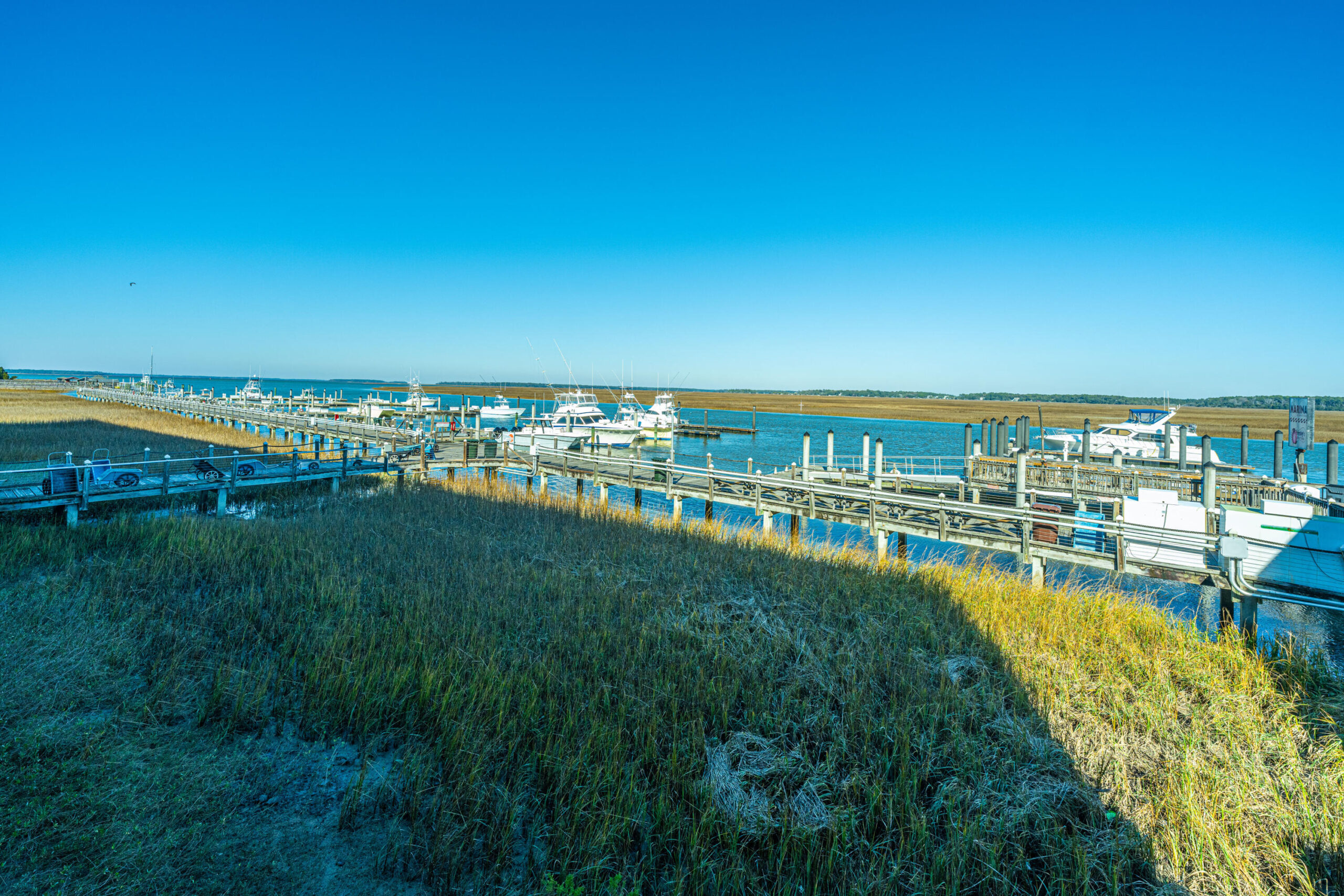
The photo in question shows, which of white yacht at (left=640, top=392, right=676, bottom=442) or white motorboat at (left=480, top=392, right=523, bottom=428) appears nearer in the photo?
white yacht at (left=640, top=392, right=676, bottom=442)

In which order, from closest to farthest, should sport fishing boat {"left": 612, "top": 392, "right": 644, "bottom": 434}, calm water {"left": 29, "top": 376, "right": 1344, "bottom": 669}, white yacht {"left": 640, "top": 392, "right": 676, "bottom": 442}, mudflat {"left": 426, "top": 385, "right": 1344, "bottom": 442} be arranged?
calm water {"left": 29, "top": 376, "right": 1344, "bottom": 669}, sport fishing boat {"left": 612, "top": 392, "right": 644, "bottom": 434}, white yacht {"left": 640, "top": 392, "right": 676, "bottom": 442}, mudflat {"left": 426, "top": 385, "right": 1344, "bottom": 442}

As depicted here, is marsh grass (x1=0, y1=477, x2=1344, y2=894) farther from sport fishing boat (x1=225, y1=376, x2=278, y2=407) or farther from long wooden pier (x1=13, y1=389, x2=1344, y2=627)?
sport fishing boat (x1=225, y1=376, x2=278, y2=407)

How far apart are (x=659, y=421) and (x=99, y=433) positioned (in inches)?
1542

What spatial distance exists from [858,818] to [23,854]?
6.13 meters

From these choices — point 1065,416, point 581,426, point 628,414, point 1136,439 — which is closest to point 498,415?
point 628,414

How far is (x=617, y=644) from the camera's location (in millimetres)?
8703

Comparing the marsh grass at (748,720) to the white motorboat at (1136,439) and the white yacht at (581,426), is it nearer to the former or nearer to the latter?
the white yacht at (581,426)

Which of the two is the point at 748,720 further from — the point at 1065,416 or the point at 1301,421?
the point at 1065,416

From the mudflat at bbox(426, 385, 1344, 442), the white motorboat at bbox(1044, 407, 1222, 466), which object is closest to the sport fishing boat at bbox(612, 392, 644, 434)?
the white motorboat at bbox(1044, 407, 1222, 466)

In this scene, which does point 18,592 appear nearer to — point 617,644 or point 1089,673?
point 617,644

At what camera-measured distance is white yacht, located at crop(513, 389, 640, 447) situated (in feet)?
138

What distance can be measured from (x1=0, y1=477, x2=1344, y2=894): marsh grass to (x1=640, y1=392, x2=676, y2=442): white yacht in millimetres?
44729

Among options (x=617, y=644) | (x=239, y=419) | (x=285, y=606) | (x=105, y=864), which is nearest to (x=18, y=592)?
(x=285, y=606)

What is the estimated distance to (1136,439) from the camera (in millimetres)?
38125
